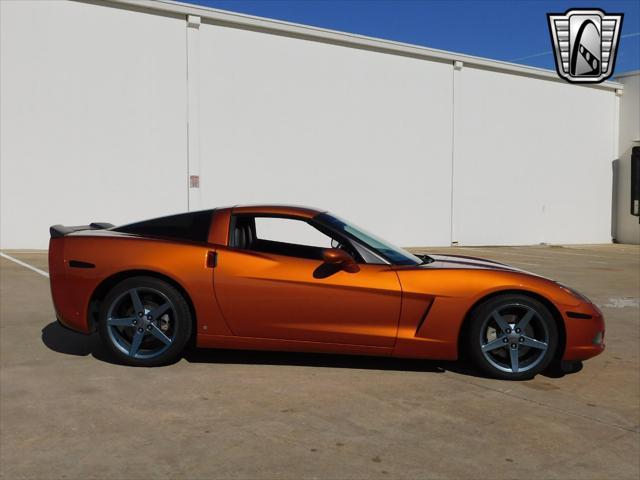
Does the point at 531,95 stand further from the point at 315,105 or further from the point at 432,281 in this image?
the point at 432,281

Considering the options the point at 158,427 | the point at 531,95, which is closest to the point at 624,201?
the point at 531,95

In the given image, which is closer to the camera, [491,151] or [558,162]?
[491,151]

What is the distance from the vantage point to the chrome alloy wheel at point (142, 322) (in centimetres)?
470

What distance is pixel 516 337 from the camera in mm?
4586

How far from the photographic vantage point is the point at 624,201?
2517 centimetres

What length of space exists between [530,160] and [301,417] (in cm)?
2063

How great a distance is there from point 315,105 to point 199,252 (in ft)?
45.3

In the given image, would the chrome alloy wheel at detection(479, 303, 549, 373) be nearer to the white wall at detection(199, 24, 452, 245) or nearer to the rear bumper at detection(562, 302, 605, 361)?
the rear bumper at detection(562, 302, 605, 361)

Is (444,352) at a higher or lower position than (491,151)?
lower

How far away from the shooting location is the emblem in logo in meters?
15.6

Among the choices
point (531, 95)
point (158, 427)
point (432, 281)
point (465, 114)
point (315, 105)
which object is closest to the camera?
point (158, 427)

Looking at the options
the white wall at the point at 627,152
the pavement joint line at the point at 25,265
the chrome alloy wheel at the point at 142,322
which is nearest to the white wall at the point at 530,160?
the white wall at the point at 627,152

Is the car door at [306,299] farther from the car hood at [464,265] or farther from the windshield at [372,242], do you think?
the car hood at [464,265]

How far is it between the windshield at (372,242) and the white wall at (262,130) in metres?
11.6
